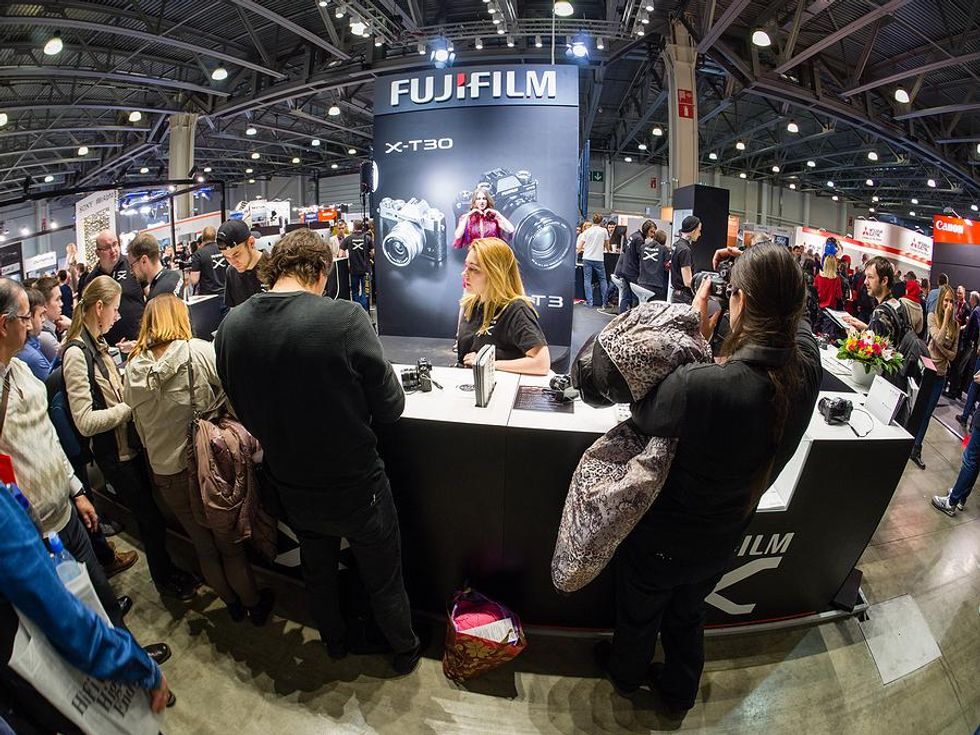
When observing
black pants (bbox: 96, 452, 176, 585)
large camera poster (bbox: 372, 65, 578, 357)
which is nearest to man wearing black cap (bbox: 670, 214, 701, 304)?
large camera poster (bbox: 372, 65, 578, 357)

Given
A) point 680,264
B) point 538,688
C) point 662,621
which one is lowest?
point 538,688

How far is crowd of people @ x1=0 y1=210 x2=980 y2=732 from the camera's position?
44.2 inches

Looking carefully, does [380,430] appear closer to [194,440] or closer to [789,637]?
[194,440]

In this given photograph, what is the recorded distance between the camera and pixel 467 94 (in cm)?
484

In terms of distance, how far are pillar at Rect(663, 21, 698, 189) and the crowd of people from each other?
629cm

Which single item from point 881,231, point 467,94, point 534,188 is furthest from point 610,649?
point 881,231

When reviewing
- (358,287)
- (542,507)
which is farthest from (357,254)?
(542,507)

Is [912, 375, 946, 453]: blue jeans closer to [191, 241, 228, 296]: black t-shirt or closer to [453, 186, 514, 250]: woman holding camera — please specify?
[453, 186, 514, 250]: woman holding camera

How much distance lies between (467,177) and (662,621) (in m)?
4.37

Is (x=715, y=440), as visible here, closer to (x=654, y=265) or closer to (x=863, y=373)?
(x=863, y=373)

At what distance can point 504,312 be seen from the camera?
2240 mm

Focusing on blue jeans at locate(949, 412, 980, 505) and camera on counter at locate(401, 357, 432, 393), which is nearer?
camera on counter at locate(401, 357, 432, 393)

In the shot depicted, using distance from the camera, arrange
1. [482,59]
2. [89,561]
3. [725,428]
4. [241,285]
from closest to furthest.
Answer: [725,428] < [89,561] < [241,285] < [482,59]

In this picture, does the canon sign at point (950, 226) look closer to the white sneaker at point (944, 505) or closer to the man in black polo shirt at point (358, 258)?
the white sneaker at point (944, 505)
